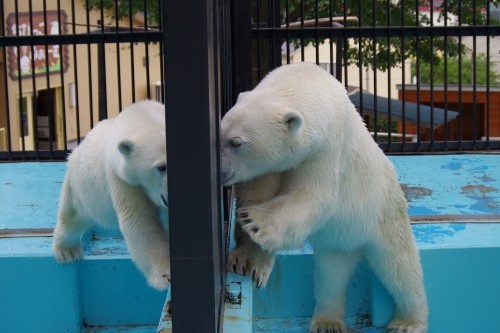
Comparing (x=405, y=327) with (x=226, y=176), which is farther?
(x=405, y=327)

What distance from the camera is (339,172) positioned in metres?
3.14

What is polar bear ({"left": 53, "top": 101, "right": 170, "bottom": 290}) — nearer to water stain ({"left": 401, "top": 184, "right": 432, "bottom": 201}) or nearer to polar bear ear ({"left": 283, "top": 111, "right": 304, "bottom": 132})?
polar bear ear ({"left": 283, "top": 111, "right": 304, "bottom": 132})

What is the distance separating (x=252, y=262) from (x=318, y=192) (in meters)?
0.39

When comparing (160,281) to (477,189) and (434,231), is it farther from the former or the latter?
(477,189)

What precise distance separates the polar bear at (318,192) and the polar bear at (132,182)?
245 millimetres

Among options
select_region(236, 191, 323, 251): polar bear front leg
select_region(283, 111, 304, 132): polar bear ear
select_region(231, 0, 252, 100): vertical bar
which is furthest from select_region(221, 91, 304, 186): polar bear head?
select_region(231, 0, 252, 100): vertical bar

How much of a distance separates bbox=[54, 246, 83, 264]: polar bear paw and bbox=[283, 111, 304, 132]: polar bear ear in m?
1.34

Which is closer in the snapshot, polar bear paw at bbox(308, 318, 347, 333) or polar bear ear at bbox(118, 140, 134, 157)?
polar bear ear at bbox(118, 140, 134, 157)

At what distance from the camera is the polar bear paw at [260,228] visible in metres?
2.76

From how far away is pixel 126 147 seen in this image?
2748mm

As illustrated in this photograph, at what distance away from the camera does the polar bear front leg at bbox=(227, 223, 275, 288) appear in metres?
3.15

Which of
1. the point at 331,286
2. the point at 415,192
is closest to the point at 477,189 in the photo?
the point at 415,192

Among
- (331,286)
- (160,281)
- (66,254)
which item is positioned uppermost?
(160,281)

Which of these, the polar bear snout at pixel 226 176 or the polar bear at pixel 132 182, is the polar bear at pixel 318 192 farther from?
the polar bear at pixel 132 182
